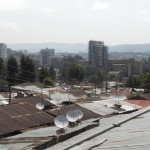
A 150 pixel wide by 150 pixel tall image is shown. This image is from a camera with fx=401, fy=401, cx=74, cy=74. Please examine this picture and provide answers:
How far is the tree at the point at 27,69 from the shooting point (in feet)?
259

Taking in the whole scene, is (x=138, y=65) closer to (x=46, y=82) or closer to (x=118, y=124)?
(x=46, y=82)

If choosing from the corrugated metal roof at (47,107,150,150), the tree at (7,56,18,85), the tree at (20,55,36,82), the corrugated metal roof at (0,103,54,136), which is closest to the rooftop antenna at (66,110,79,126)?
the corrugated metal roof at (0,103,54,136)

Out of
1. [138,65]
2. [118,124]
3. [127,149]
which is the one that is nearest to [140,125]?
[118,124]

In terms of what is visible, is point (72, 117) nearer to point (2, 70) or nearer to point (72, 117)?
point (72, 117)

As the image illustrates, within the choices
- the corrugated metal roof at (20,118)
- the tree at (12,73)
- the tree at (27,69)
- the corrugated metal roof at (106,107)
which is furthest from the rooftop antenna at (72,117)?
the tree at (27,69)

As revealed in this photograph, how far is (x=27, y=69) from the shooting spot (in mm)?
79312

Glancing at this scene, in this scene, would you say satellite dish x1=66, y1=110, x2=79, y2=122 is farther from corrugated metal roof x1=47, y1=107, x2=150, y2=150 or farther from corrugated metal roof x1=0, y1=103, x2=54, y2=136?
corrugated metal roof x1=47, y1=107, x2=150, y2=150

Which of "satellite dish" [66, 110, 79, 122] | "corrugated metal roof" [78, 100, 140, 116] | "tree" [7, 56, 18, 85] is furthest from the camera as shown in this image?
"tree" [7, 56, 18, 85]

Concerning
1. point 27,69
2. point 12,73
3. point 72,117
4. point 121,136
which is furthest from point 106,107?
point 27,69

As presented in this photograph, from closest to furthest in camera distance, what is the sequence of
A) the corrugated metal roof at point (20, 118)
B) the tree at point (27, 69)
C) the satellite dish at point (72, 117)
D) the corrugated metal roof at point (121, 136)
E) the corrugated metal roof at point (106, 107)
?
1. the corrugated metal roof at point (121, 136)
2. the corrugated metal roof at point (20, 118)
3. the satellite dish at point (72, 117)
4. the corrugated metal roof at point (106, 107)
5. the tree at point (27, 69)

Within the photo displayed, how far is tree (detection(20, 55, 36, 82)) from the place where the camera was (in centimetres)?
7884

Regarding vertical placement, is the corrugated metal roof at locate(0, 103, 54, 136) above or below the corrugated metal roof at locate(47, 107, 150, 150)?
below

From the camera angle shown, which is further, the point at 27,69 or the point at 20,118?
the point at 27,69

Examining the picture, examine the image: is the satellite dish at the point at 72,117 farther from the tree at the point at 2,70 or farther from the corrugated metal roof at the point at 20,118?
the tree at the point at 2,70
